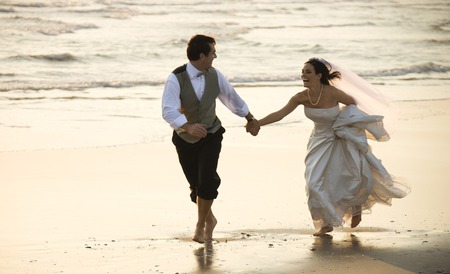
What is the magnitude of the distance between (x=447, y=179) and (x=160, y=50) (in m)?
19.3

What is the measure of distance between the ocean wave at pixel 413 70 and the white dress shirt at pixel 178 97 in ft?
50.1

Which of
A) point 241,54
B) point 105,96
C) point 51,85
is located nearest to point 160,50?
point 241,54

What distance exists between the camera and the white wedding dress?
307 inches

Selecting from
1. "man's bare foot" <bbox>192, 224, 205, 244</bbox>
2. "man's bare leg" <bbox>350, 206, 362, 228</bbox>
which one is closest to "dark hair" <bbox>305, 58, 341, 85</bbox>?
"man's bare leg" <bbox>350, 206, 362, 228</bbox>

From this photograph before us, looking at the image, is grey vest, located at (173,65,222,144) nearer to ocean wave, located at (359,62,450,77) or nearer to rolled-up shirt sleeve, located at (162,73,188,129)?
rolled-up shirt sleeve, located at (162,73,188,129)

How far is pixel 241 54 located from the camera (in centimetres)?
2789

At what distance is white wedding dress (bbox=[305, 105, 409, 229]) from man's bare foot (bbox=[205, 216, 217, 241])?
29.4 inches

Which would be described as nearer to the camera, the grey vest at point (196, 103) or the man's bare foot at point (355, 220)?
the grey vest at point (196, 103)

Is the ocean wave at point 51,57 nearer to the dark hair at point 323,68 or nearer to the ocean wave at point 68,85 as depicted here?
the ocean wave at point 68,85

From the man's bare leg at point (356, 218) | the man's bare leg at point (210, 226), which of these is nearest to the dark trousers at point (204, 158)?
the man's bare leg at point (210, 226)

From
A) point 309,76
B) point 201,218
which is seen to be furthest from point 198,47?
point 201,218

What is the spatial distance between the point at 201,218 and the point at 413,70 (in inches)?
646

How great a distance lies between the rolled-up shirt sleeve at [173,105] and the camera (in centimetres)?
728

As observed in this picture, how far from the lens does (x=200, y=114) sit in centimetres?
748
